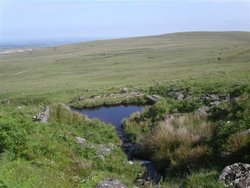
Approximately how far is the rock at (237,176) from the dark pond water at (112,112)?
1624 cm

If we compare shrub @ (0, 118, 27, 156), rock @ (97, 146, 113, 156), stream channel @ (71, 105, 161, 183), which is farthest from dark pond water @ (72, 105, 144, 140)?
shrub @ (0, 118, 27, 156)

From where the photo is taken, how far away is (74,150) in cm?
1773

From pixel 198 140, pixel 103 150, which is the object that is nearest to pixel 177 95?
pixel 103 150

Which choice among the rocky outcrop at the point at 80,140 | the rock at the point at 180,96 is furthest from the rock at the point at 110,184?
the rock at the point at 180,96

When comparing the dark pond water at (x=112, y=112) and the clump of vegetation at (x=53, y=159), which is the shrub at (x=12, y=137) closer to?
the clump of vegetation at (x=53, y=159)

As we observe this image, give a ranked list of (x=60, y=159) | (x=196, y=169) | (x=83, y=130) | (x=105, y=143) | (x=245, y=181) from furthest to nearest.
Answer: (x=83, y=130), (x=105, y=143), (x=60, y=159), (x=196, y=169), (x=245, y=181)

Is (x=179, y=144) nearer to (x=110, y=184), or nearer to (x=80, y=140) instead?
(x=110, y=184)

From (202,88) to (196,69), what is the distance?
80.2 feet

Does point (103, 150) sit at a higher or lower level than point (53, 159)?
lower

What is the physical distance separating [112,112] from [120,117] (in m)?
2.74

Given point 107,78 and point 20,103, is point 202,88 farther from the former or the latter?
point 107,78

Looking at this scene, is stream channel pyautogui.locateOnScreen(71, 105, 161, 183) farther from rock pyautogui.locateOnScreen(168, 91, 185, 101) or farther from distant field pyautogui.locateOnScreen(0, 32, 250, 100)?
distant field pyautogui.locateOnScreen(0, 32, 250, 100)

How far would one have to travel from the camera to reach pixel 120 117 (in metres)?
30.9

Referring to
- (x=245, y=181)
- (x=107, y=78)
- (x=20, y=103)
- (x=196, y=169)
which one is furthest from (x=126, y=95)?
(x=245, y=181)
